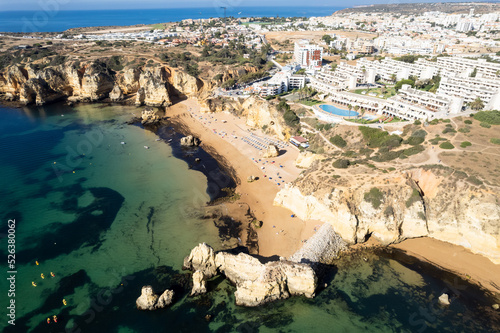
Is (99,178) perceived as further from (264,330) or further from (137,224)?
(264,330)

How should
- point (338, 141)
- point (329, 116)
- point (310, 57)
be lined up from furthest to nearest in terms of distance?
1. point (310, 57)
2. point (329, 116)
3. point (338, 141)

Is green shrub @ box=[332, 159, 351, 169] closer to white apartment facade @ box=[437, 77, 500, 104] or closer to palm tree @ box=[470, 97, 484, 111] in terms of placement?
palm tree @ box=[470, 97, 484, 111]

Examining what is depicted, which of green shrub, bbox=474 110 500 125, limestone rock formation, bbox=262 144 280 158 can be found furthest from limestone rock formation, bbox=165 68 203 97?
green shrub, bbox=474 110 500 125

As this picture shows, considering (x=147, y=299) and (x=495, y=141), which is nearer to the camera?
(x=147, y=299)

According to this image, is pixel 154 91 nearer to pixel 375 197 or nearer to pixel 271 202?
pixel 271 202

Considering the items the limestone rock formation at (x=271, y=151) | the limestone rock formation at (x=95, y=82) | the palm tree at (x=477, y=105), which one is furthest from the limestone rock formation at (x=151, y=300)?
the limestone rock formation at (x=95, y=82)

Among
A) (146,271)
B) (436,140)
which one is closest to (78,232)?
(146,271)

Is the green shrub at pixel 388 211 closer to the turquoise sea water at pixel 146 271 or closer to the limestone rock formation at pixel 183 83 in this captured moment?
A: the turquoise sea water at pixel 146 271
